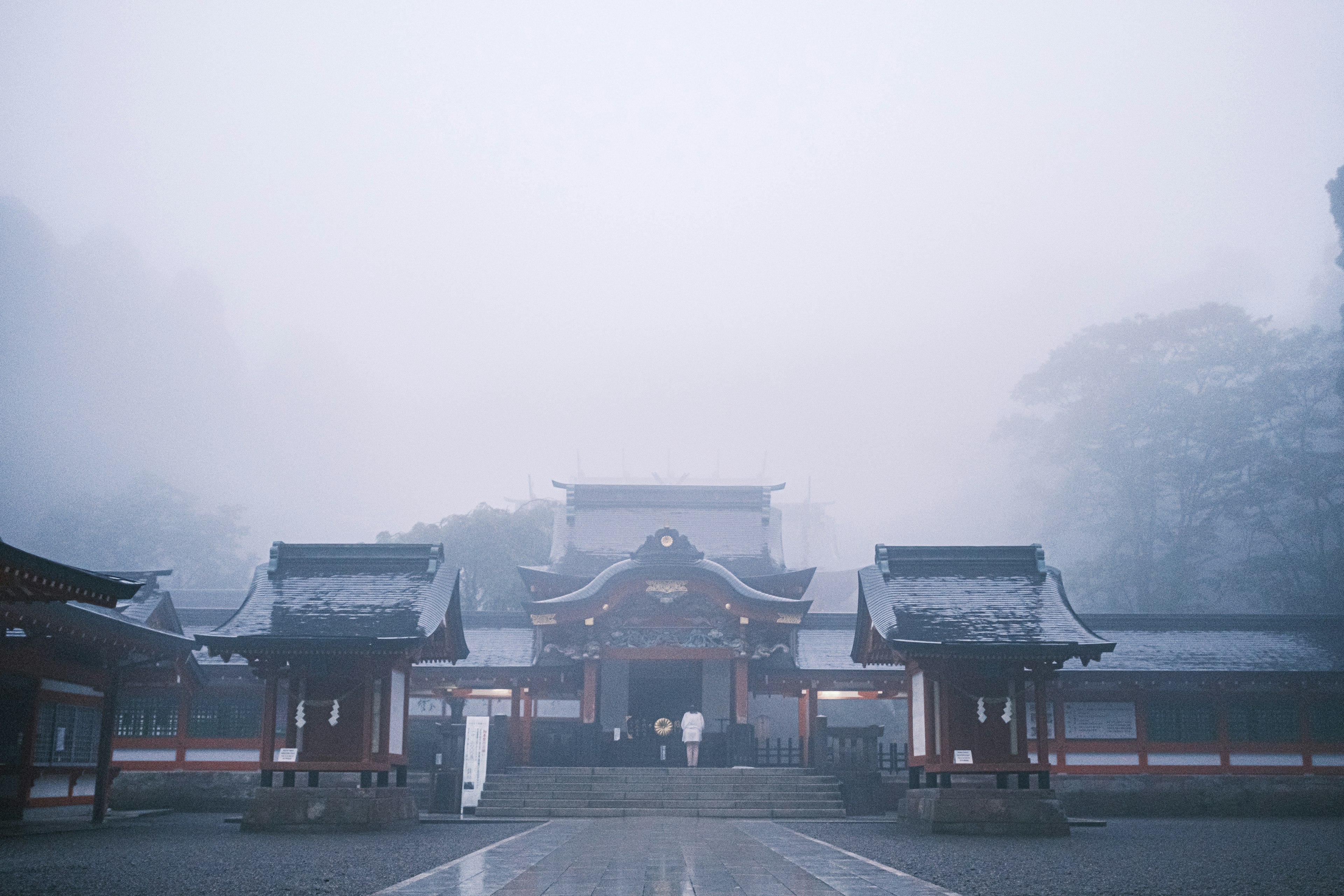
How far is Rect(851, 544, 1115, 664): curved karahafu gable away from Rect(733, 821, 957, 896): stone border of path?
16.0 feet

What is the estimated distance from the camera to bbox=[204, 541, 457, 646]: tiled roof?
67.4ft

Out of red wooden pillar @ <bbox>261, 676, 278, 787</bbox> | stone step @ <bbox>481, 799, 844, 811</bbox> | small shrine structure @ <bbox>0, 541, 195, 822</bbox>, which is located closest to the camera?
small shrine structure @ <bbox>0, 541, 195, 822</bbox>

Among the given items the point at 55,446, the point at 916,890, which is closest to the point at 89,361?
the point at 55,446

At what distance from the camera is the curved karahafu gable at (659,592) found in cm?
3108

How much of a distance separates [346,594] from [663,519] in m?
23.2

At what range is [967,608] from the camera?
71.1ft

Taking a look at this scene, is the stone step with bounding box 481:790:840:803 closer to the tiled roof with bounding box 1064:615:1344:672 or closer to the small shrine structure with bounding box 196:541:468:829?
the small shrine structure with bounding box 196:541:468:829

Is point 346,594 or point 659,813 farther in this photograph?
point 659,813

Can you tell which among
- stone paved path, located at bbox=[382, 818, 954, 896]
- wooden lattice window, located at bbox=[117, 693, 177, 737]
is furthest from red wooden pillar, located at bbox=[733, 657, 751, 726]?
wooden lattice window, located at bbox=[117, 693, 177, 737]

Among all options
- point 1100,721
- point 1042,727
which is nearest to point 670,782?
point 1042,727

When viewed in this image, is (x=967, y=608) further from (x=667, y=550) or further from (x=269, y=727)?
(x=269, y=727)

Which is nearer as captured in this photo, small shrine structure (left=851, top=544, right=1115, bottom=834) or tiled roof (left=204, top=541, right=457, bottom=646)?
small shrine structure (left=851, top=544, right=1115, bottom=834)

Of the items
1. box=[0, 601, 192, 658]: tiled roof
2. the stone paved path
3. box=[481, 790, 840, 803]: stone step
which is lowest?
box=[481, 790, 840, 803]: stone step

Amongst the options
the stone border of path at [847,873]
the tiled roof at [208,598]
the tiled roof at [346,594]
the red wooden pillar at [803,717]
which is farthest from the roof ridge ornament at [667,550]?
the tiled roof at [208,598]
